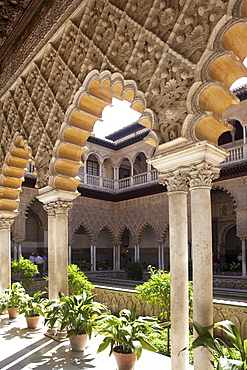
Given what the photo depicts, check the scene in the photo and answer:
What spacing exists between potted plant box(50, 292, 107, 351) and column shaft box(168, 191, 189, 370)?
4.40 ft

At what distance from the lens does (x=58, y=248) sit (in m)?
6.09

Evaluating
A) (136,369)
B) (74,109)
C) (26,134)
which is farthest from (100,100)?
(136,369)

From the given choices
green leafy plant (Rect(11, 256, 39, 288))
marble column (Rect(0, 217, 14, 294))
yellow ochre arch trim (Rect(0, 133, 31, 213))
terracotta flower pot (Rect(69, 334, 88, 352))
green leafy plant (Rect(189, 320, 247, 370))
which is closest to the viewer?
green leafy plant (Rect(189, 320, 247, 370))

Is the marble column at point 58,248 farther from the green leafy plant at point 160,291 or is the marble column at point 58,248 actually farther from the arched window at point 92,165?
the arched window at point 92,165

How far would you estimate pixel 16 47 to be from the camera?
6.84 metres

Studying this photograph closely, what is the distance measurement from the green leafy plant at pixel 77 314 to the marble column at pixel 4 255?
3057 millimetres

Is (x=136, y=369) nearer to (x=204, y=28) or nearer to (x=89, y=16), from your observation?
(x=204, y=28)

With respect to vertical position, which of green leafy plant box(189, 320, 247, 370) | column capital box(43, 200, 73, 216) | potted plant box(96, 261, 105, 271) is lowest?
potted plant box(96, 261, 105, 271)

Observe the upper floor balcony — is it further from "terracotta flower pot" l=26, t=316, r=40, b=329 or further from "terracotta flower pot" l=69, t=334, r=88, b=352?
"terracotta flower pot" l=69, t=334, r=88, b=352

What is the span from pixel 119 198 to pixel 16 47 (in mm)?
14416

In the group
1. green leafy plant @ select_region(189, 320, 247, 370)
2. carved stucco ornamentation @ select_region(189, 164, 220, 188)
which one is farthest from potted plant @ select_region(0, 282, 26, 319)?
carved stucco ornamentation @ select_region(189, 164, 220, 188)

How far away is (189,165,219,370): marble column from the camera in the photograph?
3.59m

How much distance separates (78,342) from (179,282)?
1.96 metres

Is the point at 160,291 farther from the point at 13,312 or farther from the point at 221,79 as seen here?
the point at 221,79
